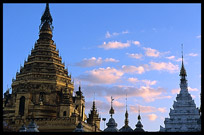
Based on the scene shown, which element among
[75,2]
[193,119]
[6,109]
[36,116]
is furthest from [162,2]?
[6,109]

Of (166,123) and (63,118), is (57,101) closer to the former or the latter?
(63,118)

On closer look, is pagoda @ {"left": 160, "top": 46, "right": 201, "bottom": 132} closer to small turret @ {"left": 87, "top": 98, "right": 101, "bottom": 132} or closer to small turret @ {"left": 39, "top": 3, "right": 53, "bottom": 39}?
small turret @ {"left": 87, "top": 98, "right": 101, "bottom": 132}

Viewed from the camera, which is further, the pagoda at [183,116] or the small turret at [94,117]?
the small turret at [94,117]

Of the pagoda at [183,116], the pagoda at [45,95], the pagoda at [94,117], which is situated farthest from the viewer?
the pagoda at [94,117]

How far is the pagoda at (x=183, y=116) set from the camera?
184 feet

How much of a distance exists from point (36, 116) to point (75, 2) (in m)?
37.7

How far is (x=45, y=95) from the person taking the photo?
6462cm

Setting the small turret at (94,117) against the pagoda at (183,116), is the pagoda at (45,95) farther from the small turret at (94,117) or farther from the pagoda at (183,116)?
the pagoda at (183,116)

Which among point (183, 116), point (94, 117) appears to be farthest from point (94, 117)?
point (183, 116)

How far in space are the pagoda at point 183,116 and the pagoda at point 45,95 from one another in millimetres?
13759

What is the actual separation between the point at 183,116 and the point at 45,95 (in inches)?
953

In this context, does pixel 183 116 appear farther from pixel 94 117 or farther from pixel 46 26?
pixel 46 26

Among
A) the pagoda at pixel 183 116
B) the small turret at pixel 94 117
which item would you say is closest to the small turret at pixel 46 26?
the small turret at pixel 94 117

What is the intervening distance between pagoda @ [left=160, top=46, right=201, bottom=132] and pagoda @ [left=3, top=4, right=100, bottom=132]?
13.8 meters
